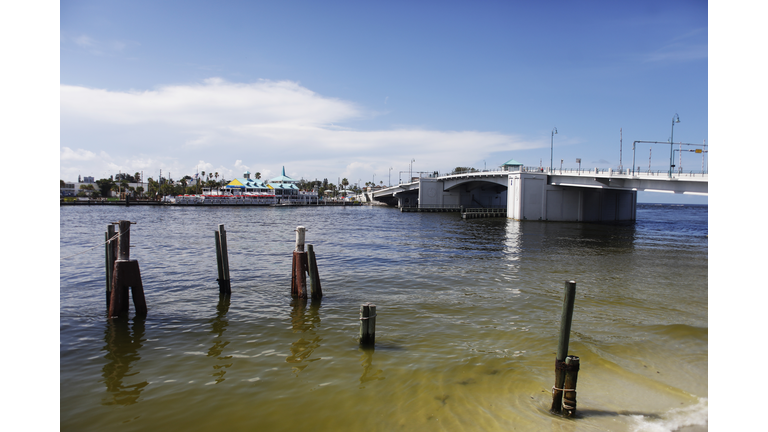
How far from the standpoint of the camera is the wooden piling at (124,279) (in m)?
11.3

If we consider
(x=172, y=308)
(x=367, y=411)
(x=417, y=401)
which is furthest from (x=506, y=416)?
(x=172, y=308)

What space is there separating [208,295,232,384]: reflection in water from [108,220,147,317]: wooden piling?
2.21 metres

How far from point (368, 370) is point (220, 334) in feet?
15.4

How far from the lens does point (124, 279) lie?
11609 millimetres

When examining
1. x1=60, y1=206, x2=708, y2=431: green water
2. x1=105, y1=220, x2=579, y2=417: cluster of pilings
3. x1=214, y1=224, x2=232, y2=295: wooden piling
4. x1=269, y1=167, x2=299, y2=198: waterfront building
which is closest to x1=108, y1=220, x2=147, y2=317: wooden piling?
x1=105, y1=220, x2=579, y2=417: cluster of pilings

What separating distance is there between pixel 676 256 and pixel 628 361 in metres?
24.2

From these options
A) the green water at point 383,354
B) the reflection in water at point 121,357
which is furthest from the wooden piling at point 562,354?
the reflection in water at point 121,357

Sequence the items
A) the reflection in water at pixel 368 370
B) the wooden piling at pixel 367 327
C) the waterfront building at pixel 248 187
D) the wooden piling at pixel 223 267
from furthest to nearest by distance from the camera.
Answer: the waterfront building at pixel 248 187, the wooden piling at pixel 223 267, the wooden piling at pixel 367 327, the reflection in water at pixel 368 370

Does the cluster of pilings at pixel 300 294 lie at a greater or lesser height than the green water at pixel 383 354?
greater

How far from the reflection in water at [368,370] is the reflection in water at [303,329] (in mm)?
1145

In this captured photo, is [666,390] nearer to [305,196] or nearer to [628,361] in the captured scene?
[628,361]

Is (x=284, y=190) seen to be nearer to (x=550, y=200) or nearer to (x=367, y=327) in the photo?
(x=550, y=200)

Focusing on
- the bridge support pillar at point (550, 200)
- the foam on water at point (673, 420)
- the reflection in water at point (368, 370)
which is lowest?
the foam on water at point (673, 420)

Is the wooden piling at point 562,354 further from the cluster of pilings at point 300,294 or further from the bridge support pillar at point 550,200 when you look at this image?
the bridge support pillar at point 550,200
